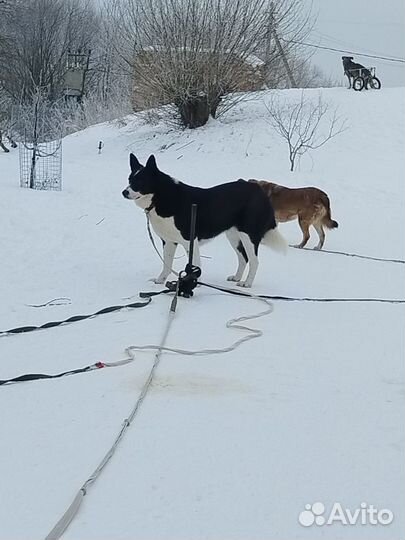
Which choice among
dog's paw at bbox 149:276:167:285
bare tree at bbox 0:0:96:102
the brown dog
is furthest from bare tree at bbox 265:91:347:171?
bare tree at bbox 0:0:96:102

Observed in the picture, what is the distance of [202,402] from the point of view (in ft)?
11.2

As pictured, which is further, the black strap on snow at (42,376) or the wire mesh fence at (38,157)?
the wire mesh fence at (38,157)

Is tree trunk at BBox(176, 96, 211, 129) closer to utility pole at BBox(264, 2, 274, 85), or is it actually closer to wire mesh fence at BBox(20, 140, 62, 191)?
utility pole at BBox(264, 2, 274, 85)

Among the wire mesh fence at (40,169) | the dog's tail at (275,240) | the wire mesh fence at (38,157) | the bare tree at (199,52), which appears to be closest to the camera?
the dog's tail at (275,240)

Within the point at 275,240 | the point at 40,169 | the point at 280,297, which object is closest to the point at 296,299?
the point at 280,297

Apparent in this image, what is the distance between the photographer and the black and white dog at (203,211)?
6059 mm

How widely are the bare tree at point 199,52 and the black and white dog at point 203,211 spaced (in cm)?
1501

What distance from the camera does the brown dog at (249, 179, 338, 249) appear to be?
356 inches

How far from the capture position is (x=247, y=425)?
3135 mm

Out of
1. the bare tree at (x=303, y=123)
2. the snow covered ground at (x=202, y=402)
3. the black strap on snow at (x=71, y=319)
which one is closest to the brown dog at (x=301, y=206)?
the snow covered ground at (x=202, y=402)

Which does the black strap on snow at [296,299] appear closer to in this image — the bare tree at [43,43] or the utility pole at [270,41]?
the utility pole at [270,41]

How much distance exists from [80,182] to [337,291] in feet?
25.3

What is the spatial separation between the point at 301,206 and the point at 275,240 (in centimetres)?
254

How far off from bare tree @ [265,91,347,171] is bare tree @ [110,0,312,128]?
1.60m
